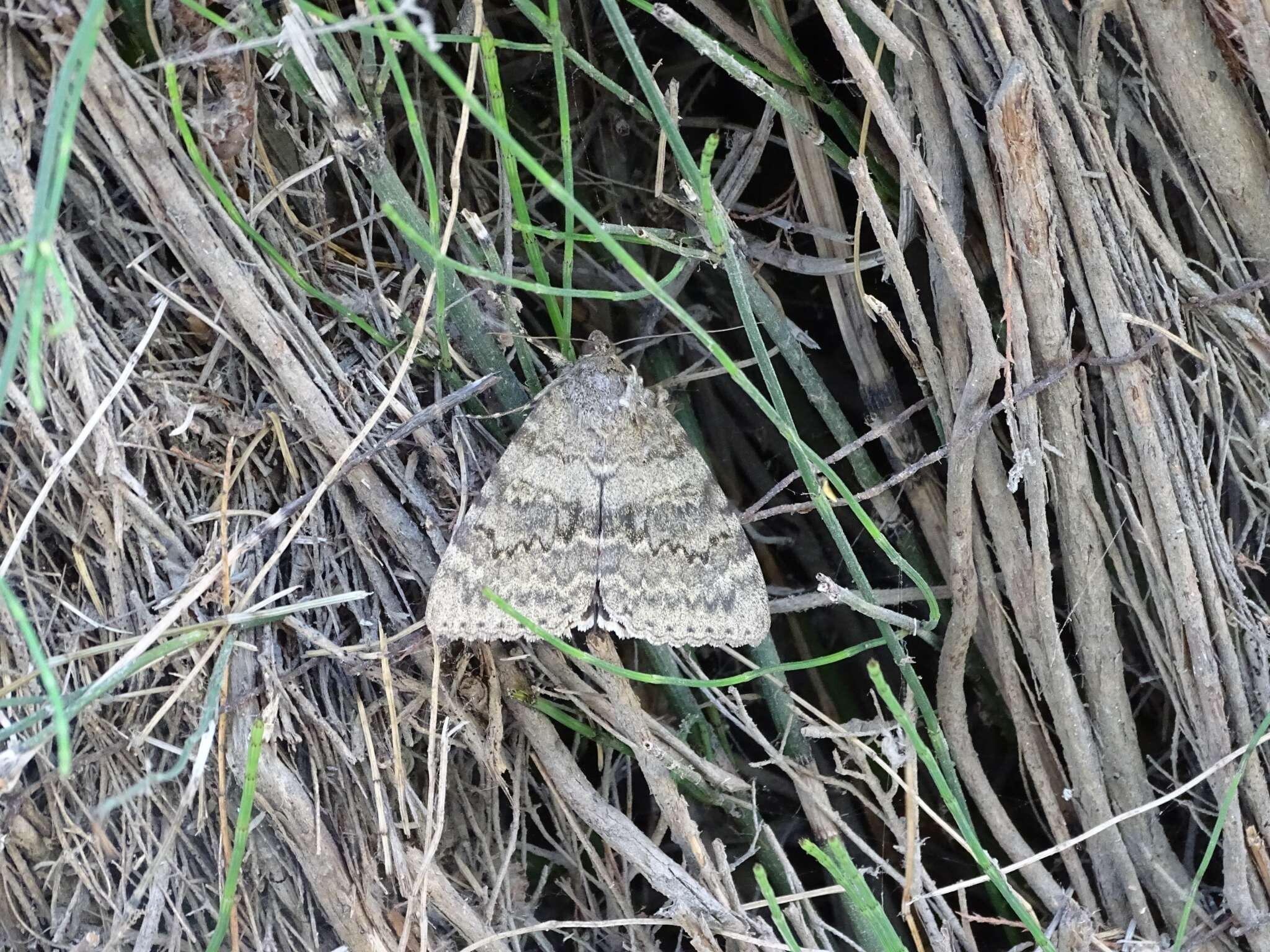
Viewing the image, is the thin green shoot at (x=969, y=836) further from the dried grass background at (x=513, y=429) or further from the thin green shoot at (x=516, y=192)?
the thin green shoot at (x=516, y=192)

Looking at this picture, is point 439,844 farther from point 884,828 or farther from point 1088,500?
point 1088,500

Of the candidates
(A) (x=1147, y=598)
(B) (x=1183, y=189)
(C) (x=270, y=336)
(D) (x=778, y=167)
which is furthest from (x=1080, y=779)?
(C) (x=270, y=336)

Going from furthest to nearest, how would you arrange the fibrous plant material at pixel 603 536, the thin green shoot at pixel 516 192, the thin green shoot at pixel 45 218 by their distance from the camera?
the fibrous plant material at pixel 603 536
the thin green shoot at pixel 516 192
the thin green shoot at pixel 45 218

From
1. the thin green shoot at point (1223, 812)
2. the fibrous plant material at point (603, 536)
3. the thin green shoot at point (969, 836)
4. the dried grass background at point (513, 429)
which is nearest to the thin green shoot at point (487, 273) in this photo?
the dried grass background at point (513, 429)

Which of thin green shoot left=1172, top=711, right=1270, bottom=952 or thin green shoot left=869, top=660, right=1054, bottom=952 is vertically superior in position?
thin green shoot left=869, top=660, right=1054, bottom=952

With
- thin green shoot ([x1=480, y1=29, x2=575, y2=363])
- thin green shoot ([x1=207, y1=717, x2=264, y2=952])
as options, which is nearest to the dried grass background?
thin green shoot ([x1=480, y1=29, x2=575, y2=363])

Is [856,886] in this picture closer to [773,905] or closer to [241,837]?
[773,905]

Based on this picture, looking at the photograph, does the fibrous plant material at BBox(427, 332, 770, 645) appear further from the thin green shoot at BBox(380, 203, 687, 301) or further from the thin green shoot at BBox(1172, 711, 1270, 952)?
the thin green shoot at BBox(1172, 711, 1270, 952)
